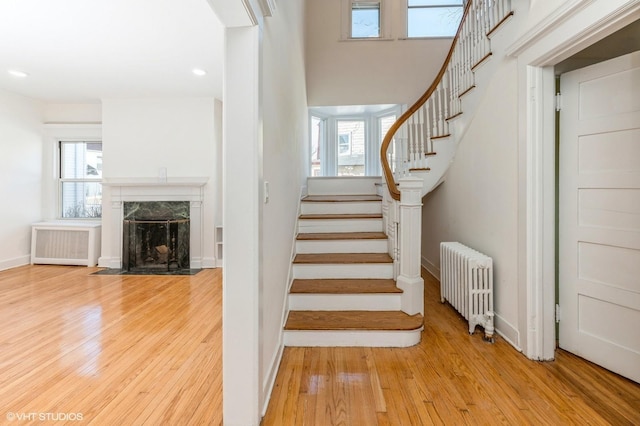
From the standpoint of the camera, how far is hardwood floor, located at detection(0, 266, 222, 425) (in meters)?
1.64

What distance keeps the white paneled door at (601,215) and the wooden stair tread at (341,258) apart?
133cm

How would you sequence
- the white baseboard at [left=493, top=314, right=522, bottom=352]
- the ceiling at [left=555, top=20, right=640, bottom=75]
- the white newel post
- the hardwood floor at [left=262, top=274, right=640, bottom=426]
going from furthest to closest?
the white newel post
the white baseboard at [left=493, top=314, right=522, bottom=352]
the ceiling at [left=555, top=20, right=640, bottom=75]
the hardwood floor at [left=262, top=274, right=640, bottom=426]

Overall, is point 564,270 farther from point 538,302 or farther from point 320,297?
point 320,297

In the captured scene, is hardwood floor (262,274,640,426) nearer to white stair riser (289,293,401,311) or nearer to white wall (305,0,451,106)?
white stair riser (289,293,401,311)

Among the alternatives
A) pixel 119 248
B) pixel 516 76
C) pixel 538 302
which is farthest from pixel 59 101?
pixel 538 302

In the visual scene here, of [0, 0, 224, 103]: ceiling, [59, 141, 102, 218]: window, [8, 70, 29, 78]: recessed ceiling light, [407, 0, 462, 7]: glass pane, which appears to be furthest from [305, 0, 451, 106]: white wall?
[59, 141, 102, 218]: window

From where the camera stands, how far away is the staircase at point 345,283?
229 centimetres

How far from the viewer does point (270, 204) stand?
1.90m

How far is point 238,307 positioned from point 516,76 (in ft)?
7.85

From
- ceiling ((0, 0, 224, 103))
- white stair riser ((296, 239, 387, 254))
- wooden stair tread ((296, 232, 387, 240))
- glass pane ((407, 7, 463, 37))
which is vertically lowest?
white stair riser ((296, 239, 387, 254))

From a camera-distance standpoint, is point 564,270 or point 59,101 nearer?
point 564,270

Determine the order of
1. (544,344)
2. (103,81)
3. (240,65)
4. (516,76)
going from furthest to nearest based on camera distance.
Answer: (103,81)
(516,76)
(544,344)
(240,65)

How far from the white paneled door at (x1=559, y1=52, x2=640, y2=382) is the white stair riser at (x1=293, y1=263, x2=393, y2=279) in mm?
1294

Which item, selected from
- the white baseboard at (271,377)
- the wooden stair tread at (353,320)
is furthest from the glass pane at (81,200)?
the white baseboard at (271,377)
